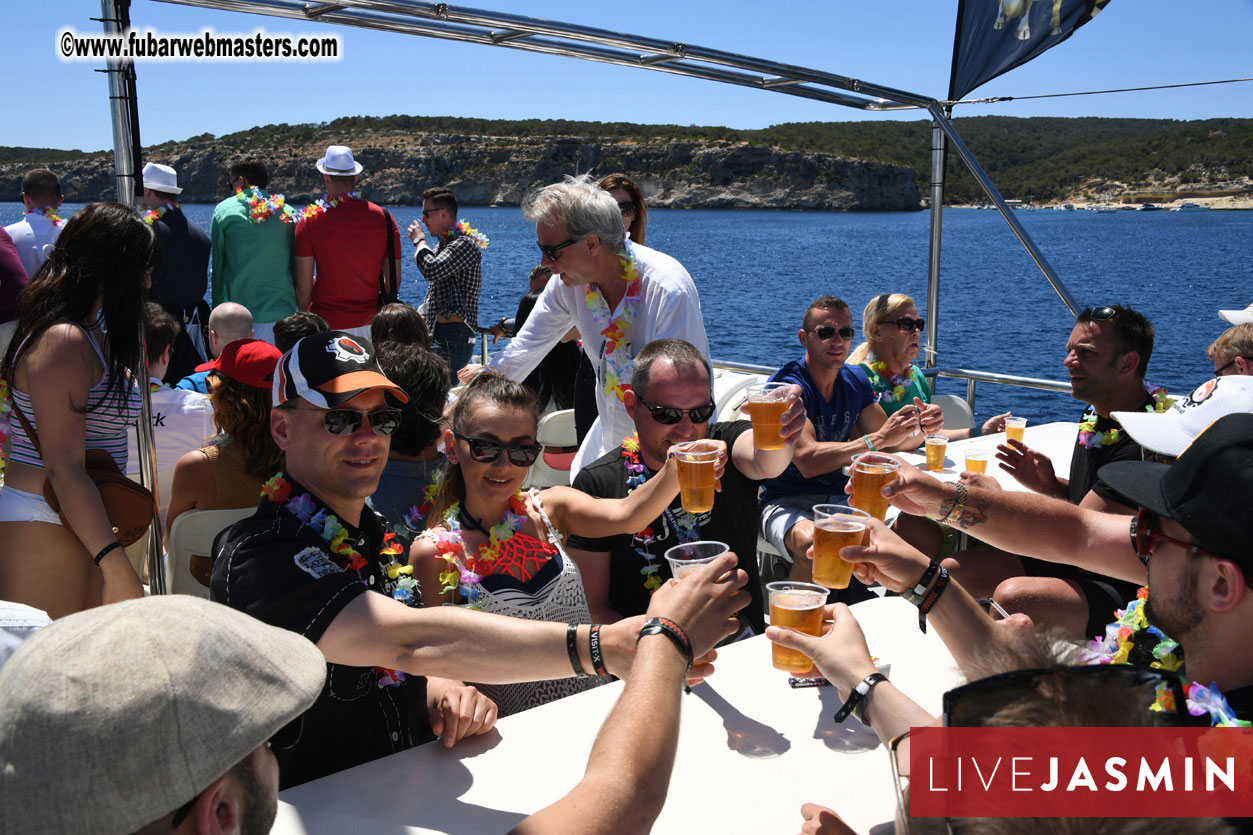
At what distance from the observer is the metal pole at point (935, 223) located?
5.14 meters

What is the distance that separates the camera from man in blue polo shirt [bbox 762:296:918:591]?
3803 millimetres

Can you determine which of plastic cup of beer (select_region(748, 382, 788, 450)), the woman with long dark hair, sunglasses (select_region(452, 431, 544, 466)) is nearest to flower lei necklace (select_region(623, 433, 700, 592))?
plastic cup of beer (select_region(748, 382, 788, 450))

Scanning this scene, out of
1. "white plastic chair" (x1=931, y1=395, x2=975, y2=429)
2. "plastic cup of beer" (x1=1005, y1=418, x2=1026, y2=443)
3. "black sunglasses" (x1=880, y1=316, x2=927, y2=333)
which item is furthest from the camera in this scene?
"white plastic chair" (x1=931, y1=395, x2=975, y2=429)

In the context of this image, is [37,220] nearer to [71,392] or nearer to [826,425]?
[71,392]

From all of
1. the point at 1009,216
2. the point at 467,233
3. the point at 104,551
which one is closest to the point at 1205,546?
the point at 104,551

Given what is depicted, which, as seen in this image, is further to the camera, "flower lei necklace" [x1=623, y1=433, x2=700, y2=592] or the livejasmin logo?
"flower lei necklace" [x1=623, y1=433, x2=700, y2=592]

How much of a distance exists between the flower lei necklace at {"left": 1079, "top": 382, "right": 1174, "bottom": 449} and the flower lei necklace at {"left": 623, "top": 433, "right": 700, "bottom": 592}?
1797mm

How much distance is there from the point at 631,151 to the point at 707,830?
76624mm

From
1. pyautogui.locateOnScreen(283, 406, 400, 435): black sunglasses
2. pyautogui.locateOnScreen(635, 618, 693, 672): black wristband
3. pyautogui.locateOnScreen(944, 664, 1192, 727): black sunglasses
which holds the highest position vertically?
pyautogui.locateOnScreen(283, 406, 400, 435): black sunglasses

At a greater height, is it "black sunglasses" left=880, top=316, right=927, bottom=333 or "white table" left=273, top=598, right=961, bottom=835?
"black sunglasses" left=880, top=316, right=927, bottom=333

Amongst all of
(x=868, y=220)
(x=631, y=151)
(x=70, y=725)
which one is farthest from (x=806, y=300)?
(x=868, y=220)

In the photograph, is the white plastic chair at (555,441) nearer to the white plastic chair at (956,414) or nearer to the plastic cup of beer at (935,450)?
the plastic cup of beer at (935,450)

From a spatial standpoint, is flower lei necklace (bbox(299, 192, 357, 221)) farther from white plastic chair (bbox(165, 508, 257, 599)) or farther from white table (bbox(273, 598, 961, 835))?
white table (bbox(273, 598, 961, 835))

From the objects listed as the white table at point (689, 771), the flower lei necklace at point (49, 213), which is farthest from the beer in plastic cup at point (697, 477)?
the flower lei necklace at point (49, 213)
